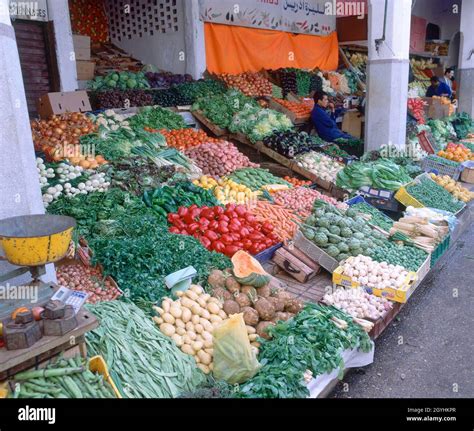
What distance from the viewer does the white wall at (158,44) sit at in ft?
36.0

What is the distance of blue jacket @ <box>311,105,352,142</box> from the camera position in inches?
387

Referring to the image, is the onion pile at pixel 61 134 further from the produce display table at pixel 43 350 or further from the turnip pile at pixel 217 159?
the produce display table at pixel 43 350

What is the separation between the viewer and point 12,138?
3.23m

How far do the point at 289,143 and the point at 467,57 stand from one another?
956 centimetres

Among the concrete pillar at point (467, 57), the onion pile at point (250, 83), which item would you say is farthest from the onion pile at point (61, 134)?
the concrete pillar at point (467, 57)

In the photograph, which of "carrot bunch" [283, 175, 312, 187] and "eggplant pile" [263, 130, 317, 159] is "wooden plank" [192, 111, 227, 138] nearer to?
"eggplant pile" [263, 130, 317, 159]

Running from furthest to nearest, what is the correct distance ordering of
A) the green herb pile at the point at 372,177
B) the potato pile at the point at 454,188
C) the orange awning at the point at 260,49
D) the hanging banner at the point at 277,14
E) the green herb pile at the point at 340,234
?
the orange awning at the point at 260,49, the hanging banner at the point at 277,14, the potato pile at the point at 454,188, the green herb pile at the point at 372,177, the green herb pile at the point at 340,234

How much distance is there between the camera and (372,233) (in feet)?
18.4

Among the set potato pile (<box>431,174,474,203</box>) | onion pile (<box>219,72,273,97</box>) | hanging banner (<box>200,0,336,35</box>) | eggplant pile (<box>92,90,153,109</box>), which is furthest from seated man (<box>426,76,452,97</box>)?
eggplant pile (<box>92,90,153,109</box>)

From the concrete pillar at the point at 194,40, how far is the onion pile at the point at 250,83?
0.62 meters

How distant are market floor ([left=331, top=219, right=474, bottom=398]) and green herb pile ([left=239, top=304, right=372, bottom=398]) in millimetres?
307
